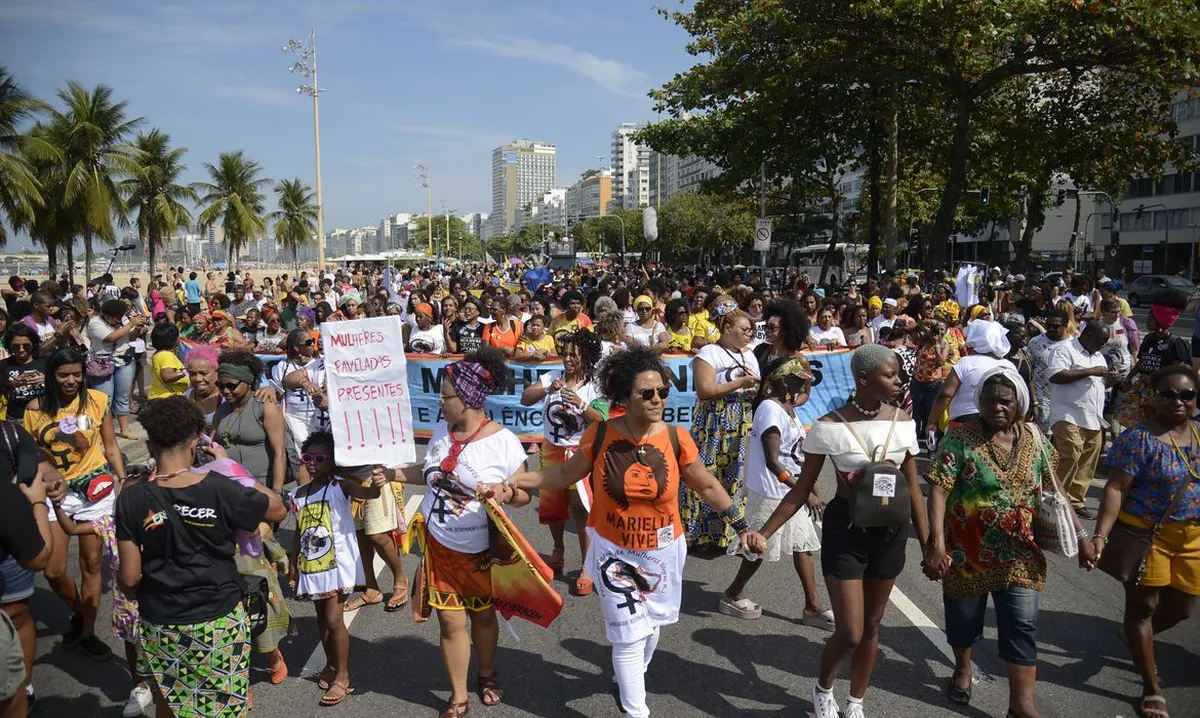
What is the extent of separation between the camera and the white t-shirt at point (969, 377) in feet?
20.8

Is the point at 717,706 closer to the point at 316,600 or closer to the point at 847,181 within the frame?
the point at 316,600

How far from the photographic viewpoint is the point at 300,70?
33344 millimetres

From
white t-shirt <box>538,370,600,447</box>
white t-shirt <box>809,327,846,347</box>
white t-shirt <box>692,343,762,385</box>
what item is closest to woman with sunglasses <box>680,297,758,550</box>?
white t-shirt <box>692,343,762,385</box>

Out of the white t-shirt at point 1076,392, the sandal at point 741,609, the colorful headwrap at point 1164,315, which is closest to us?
the sandal at point 741,609

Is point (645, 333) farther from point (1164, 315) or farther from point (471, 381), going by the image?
point (471, 381)

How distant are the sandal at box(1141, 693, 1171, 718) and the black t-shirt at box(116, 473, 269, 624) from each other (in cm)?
414

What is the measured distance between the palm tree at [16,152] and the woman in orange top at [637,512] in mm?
27603

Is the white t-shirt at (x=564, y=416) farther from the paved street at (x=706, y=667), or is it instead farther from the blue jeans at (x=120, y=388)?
the blue jeans at (x=120, y=388)

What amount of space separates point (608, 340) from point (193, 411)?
360 cm

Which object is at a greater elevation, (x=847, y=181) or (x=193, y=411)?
(x=847, y=181)

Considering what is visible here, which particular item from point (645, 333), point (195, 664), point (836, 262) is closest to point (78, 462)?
point (195, 664)

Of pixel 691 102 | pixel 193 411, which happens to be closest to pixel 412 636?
pixel 193 411

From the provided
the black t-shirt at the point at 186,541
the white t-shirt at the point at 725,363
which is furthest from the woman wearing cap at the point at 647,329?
the black t-shirt at the point at 186,541

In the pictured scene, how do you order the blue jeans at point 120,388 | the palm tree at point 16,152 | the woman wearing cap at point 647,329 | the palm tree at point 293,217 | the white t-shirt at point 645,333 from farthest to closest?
the palm tree at point 293,217 → the palm tree at point 16,152 → the blue jeans at point 120,388 → the woman wearing cap at point 647,329 → the white t-shirt at point 645,333
